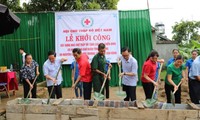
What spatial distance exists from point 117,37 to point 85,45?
1138mm

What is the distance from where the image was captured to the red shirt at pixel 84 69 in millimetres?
5461

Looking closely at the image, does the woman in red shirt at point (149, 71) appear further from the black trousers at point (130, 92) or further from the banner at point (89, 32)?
the banner at point (89, 32)

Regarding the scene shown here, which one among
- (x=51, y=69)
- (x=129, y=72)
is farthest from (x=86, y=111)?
(x=51, y=69)

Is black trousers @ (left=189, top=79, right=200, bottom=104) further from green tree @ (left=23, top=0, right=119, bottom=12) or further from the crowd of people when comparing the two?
green tree @ (left=23, top=0, right=119, bottom=12)

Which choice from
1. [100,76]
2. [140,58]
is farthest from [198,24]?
[100,76]

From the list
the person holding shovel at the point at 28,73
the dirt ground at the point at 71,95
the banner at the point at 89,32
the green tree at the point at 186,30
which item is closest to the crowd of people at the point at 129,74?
the person holding shovel at the point at 28,73

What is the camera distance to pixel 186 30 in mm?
28406

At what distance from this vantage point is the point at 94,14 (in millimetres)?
10289

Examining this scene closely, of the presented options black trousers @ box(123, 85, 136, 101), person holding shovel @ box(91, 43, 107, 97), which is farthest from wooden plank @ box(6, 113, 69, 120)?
black trousers @ box(123, 85, 136, 101)

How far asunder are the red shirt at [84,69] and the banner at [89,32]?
4534 millimetres

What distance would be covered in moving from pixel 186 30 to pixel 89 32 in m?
20.2

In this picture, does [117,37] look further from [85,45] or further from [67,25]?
[67,25]

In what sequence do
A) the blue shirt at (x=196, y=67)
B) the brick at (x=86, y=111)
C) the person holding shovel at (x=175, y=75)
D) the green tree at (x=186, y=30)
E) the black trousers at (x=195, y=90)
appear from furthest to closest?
the green tree at (x=186, y=30), the person holding shovel at (x=175, y=75), the black trousers at (x=195, y=90), the blue shirt at (x=196, y=67), the brick at (x=86, y=111)

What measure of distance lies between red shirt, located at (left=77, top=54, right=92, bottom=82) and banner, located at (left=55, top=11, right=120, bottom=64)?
4534 mm
